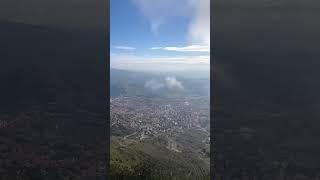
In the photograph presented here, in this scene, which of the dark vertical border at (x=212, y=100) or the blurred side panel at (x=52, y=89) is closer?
the dark vertical border at (x=212, y=100)

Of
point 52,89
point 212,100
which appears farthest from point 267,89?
point 52,89

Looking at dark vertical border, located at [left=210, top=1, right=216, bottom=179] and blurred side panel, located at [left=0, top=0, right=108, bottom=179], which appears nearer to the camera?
dark vertical border, located at [left=210, top=1, right=216, bottom=179]

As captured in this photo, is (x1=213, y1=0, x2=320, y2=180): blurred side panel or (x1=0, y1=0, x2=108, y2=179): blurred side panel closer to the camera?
(x1=213, y1=0, x2=320, y2=180): blurred side panel

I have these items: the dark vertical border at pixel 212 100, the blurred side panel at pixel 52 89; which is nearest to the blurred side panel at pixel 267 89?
the dark vertical border at pixel 212 100

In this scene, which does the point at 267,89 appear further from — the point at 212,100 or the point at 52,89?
the point at 52,89

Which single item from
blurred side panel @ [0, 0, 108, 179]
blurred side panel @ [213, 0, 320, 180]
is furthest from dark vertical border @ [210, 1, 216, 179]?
blurred side panel @ [0, 0, 108, 179]

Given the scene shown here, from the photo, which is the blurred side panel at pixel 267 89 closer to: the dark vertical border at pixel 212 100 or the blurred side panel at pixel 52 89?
the dark vertical border at pixel 212 100

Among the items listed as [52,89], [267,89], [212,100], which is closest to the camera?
[212,100]

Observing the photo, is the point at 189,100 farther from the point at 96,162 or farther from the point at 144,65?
the point at 96,162

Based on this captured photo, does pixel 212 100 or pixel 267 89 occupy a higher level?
pixel 267 89

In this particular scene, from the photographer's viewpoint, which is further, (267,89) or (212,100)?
(267,89)

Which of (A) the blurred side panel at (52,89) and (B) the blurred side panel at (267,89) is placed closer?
(B) the blurred side panel at (267,89)

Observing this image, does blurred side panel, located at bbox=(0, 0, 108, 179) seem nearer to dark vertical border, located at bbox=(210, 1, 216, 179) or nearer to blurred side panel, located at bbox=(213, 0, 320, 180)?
dark vertical border, located at bbox=(210, 1, 216, 179)
